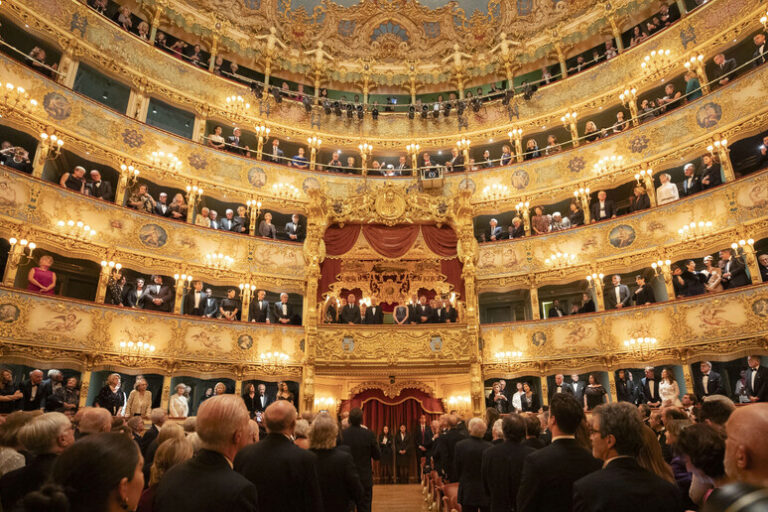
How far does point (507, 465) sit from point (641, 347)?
11087mm

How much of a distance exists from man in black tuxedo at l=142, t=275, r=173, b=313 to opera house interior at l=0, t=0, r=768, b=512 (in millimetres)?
91

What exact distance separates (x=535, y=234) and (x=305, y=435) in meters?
13.6

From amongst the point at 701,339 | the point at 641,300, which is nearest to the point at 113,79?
the point at 641,300

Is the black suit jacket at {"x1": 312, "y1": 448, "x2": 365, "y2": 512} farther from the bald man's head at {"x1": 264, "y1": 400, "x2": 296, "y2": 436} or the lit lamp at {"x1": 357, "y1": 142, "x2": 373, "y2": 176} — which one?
the lit lamp at {"x1": 357, "y1": 142, "x2": 373, "y2": 176}

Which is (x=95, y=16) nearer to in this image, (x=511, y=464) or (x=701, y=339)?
(x=511, y=464)

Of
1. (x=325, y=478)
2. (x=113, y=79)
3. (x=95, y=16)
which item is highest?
(x=95, y=16)

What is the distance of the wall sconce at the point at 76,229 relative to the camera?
1279 cm

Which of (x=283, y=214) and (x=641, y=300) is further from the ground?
(x=283, y=214)

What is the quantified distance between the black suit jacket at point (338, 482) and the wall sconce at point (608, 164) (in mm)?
15408

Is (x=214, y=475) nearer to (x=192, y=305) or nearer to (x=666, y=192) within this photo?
(x=192, y=305)

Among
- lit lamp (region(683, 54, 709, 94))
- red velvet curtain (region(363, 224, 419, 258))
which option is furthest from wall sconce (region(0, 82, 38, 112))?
lit lamp (region(683, 54, 709, 94))

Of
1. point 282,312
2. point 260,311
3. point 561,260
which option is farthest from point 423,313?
point 260,311

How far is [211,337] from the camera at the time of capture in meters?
14.4

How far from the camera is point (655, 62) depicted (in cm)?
1625
